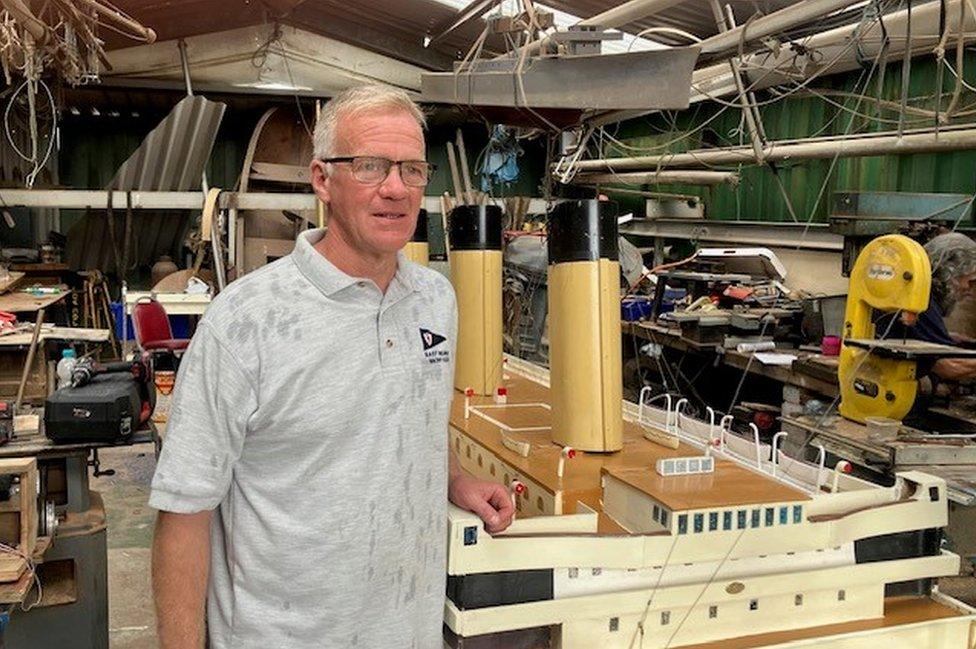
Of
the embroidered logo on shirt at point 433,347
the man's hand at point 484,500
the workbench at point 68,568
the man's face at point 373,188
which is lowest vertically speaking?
the workbench at point 68,568

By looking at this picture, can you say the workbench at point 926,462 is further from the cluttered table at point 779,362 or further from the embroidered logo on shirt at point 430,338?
the embroidered logo on shirt at point 430,338

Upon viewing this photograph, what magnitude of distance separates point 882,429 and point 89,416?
2.63 meters

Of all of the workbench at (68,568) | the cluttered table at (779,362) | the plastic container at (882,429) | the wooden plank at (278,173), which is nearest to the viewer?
the workbench at (68,568)

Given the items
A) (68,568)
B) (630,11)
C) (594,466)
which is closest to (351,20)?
(630,11)

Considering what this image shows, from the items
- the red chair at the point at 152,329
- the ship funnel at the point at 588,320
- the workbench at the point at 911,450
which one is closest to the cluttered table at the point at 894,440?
the workbench at the point at 911,450

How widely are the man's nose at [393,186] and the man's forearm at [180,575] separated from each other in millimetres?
549

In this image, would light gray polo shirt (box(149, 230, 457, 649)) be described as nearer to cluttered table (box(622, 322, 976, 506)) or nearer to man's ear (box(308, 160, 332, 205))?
man's ear (box(308, 160, 332, 205))

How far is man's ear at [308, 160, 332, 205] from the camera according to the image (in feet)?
4.38

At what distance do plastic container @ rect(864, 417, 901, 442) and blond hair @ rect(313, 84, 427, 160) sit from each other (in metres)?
2.28

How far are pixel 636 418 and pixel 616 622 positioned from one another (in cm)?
108

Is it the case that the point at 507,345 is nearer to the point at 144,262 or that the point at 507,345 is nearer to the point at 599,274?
the point at 599,274

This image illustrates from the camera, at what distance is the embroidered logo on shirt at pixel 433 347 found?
1.44 meters

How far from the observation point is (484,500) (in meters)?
1.54

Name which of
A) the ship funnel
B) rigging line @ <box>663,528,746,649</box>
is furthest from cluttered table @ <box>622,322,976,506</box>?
rigging line @ <box>663,528,746,649</box>
